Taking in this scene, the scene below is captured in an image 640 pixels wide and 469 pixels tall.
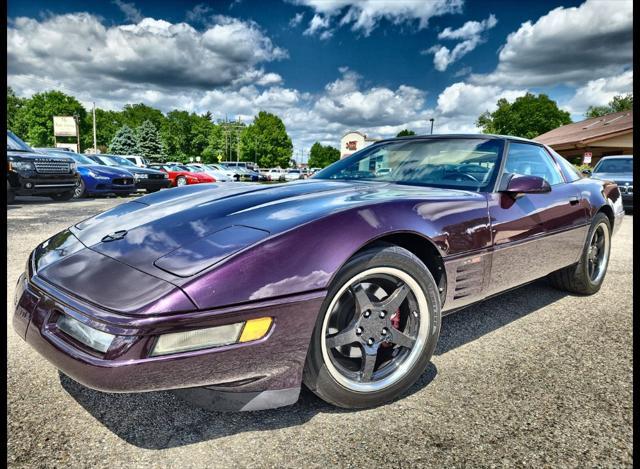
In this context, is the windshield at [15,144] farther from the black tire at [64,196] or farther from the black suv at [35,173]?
the black tire at [64,196]

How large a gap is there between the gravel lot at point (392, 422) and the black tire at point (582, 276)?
91 cm

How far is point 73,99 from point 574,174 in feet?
288

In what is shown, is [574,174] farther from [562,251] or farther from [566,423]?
[566,423]

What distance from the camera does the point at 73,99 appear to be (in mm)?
74125

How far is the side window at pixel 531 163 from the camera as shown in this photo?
2.73 m

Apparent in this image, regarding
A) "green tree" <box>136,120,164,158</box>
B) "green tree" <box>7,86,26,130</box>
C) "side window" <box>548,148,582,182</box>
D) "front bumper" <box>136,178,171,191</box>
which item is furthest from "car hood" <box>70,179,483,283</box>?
"green tree" <box>7,86,26,130</box>

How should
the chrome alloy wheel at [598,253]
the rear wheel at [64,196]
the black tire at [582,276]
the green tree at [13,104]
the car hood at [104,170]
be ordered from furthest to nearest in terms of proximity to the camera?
the green tree at [13,104] → the car hood at [104,170] → the rear wheel at [64,196] → the chrome alloy wheel at [598,253] → the black tire at [582,276]

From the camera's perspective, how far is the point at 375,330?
174 cm

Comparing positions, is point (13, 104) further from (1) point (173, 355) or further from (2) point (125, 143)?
(1) point (173, 355)

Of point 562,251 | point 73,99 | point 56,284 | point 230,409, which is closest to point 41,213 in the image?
point 56,284

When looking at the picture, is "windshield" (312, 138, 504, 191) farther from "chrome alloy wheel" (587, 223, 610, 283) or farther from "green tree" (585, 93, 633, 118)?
"green tree" (585, 93, 633, 118)

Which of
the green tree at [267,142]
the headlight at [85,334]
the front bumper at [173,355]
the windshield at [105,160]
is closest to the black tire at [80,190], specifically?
the windshield at [105,160]

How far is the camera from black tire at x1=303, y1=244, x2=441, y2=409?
154cm

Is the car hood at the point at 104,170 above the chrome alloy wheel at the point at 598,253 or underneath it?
above
